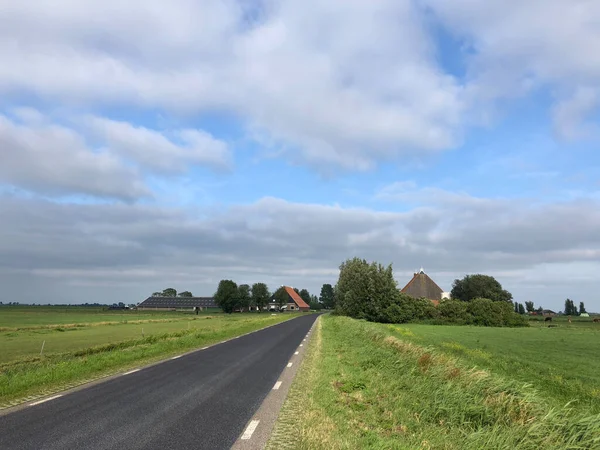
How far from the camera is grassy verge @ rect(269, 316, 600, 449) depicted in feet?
22.0

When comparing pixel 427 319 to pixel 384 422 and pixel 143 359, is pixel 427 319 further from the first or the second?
pixel 384 422

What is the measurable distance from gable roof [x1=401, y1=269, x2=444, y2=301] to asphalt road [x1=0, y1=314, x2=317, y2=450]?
102180mm

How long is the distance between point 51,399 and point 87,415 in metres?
2.67

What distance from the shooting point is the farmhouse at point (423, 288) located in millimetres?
111688

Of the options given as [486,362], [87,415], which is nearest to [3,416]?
[87,415]

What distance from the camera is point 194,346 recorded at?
27281 millimetres

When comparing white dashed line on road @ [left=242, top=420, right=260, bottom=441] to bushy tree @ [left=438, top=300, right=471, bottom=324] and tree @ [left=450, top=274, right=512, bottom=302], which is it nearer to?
bushy tree @ [left=438, top=300, right=471, bottom=324]

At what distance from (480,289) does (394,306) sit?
61.2 metres

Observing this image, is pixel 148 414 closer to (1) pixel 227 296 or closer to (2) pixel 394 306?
(2) pixel 394 306

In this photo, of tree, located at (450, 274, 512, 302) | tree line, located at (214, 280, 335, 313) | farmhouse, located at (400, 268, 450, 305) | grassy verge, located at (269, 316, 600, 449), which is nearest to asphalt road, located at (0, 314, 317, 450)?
grassy verge, located at (269, 316, 600, 449)

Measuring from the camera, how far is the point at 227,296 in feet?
569

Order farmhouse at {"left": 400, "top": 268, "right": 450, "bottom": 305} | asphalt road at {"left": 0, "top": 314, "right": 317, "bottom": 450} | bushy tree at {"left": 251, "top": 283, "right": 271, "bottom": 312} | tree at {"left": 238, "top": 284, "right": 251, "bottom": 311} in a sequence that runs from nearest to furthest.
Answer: asphalt road at {"left": 0, "top": 314, "right": 317, "bottom": 450}
farmhouse at {"left": 400, "top": 268, "right": 450, "bottom": 305}
tree at {"left": 238, "top": 284, "right": 251, "bottom": 311}
bushy tree at {"left": 251, "top": 283, "right": 271, "bottom": 312}

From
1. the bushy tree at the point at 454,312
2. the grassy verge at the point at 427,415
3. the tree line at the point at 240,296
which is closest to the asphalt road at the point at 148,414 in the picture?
the grassy verge at the point at 427,415

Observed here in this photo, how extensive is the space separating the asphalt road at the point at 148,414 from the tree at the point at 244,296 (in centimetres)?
16685
